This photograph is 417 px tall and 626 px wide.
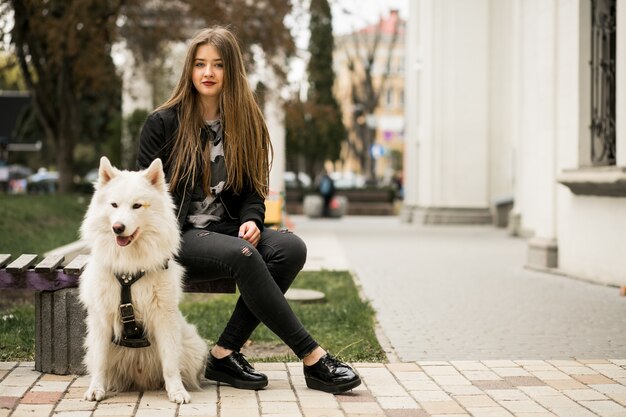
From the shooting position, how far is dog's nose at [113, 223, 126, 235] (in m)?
4.50

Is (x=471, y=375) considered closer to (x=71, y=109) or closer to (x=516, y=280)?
(x=516, y=280)

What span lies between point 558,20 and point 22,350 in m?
8.63

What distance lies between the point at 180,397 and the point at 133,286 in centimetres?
65

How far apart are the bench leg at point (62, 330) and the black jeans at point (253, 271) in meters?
0.82

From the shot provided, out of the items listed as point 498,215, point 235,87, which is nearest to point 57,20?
point 498,215

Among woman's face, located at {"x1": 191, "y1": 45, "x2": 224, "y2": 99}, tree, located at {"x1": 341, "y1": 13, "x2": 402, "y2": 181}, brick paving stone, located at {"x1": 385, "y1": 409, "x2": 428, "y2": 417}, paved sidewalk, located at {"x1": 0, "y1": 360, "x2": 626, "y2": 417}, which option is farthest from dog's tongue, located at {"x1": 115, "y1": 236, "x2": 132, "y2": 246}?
tree, located at {"x1": 341, "y1": 13, "x2": 402, "y2": 181}

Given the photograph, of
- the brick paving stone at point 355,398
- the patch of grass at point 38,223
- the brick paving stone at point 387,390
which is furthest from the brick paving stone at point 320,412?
the patch of grass at point 38,223

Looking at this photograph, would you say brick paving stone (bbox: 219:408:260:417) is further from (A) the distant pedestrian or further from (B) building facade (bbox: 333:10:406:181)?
(B) building facade (bbox: 333:10:406:181)

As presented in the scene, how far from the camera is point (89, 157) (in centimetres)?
5206

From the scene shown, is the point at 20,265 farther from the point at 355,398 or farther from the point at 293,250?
the point at 355,398

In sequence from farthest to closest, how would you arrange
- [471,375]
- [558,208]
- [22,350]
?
[558,208] → [22,350] → [471,375]

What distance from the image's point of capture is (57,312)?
→ 555 centimetres

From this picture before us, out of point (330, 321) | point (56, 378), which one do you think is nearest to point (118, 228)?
point (56, 378)

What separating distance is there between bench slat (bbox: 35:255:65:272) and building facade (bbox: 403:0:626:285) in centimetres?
620
